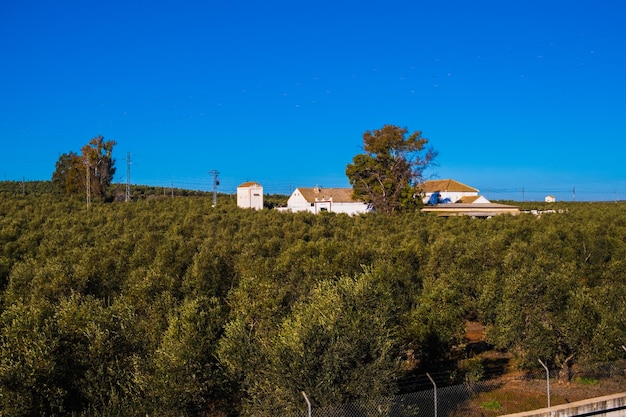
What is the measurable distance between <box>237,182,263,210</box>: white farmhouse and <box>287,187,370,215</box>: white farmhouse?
4.51m

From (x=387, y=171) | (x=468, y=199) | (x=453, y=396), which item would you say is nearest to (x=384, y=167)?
(x=387, y=171)

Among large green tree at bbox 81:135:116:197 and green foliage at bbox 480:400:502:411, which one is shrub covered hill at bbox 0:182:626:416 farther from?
large green tree at bbox 81:135:116:197

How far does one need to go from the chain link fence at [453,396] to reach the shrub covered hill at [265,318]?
15.0 inches

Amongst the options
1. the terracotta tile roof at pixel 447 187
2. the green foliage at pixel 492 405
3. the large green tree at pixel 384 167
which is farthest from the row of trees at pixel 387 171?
the green foliage at pixel 492 405

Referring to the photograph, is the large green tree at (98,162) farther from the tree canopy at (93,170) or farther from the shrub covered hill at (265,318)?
the shrub covered hill at (265,318)

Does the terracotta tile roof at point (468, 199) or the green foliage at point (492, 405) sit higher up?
the terracotta tile roof at point (468, 199)

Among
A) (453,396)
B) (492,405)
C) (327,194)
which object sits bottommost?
(492,405)

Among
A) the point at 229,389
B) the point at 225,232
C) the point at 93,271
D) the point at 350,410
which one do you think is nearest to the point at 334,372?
the point at 350,410

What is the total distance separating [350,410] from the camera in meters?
13.0

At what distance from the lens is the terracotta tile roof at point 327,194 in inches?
2867

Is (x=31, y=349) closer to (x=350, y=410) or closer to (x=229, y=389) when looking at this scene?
(x=229, y=389)

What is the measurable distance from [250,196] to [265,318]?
48.6 m

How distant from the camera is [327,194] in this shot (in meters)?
75.4

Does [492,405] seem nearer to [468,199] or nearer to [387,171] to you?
[387,171]
